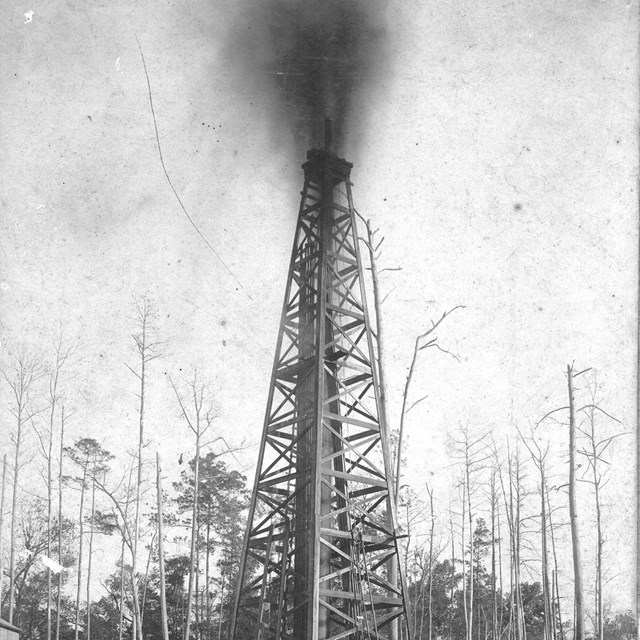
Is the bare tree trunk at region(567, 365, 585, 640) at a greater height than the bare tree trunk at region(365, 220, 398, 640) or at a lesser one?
lesser

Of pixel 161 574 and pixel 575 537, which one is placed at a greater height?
→ pixel 575 537

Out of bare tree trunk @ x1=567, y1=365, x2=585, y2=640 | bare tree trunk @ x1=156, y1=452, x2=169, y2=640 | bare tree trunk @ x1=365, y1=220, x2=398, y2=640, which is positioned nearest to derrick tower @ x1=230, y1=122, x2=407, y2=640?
bare tree trunk @ x1=365, y1=220, x2=398, y2=640

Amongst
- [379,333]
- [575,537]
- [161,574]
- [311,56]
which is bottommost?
[161,574]

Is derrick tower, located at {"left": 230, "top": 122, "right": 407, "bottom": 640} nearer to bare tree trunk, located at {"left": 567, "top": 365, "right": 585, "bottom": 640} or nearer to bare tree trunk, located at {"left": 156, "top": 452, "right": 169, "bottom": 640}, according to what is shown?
bare tree trunk, located at {"left": 567, "top": 365, "right": 585, "bottom": 640}

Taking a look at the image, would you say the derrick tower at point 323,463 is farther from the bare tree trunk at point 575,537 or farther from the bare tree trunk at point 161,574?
the bare tree trunk at point 161,574

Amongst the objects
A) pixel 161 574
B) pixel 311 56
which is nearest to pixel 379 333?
pixel 311 56

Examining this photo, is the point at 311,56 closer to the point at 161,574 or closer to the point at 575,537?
the point at 575,537
